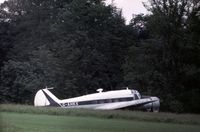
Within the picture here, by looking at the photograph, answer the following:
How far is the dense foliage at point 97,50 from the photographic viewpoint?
3768mm

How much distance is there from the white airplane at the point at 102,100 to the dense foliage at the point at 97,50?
0.27ft

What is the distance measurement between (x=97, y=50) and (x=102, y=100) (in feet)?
3.10

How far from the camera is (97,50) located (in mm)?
4598

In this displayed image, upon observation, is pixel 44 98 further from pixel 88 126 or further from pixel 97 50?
pixel 88 126

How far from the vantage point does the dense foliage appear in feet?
12.4

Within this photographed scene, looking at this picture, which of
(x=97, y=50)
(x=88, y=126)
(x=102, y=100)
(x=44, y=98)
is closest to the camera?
(x=88, y=126)

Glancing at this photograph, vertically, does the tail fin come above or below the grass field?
above

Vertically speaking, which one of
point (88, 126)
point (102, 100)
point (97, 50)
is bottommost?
point (88, 126)

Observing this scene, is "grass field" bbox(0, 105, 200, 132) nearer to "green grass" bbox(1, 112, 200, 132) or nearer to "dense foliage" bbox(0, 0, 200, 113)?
"green grass" bbox(1, 112, 200, 132)

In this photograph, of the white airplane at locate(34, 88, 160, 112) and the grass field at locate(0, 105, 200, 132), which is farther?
the white airplane at locate(34, 88, 160, 112)

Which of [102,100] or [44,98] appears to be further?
[44,98]

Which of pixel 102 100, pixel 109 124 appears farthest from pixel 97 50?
pixel 109 124

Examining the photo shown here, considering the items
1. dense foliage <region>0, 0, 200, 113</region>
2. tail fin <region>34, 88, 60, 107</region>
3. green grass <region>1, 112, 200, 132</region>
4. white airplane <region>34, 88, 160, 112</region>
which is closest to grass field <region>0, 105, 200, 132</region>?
green grass <region>1, 112, 200, 132</region>

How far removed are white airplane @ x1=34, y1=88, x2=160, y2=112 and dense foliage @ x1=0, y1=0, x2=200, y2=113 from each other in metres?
0.08
